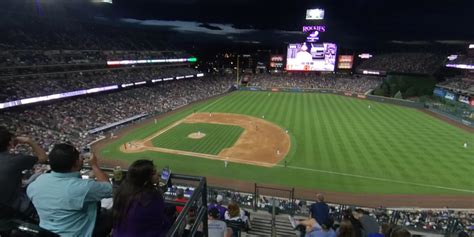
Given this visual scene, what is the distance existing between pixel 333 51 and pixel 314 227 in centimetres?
7521

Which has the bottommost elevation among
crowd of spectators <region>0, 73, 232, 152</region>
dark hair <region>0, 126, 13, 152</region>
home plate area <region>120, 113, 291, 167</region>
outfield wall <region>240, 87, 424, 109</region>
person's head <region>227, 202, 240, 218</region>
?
home plate area <region>120, 113, 291, 167</region>

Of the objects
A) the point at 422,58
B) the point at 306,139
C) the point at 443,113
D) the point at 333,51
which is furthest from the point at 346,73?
the point at 306,139

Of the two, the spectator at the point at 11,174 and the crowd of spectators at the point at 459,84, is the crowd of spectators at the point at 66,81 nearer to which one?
the spectator at the point at 11,174

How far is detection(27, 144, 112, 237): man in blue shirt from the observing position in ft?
9.95

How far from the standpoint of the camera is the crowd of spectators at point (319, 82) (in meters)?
71.4

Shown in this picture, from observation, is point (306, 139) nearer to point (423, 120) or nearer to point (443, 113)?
point (423, 120)

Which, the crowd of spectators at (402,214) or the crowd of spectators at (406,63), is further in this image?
the crowd of spectators at (406,63)

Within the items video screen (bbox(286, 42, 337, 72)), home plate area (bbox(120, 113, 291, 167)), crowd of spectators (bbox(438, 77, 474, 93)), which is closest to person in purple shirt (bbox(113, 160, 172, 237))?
home plate area (bbox(120, 113, 291, 167))

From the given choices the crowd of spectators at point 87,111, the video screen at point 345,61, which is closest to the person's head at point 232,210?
the crowd of spectators at point 87,111

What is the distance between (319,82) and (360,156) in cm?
5288

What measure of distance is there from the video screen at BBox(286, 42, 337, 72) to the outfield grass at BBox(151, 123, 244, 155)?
45891 mm

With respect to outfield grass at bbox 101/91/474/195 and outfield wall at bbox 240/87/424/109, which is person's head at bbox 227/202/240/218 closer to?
outfield grass at bbox 101/91/474/195

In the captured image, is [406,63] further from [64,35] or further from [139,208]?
[139,208]

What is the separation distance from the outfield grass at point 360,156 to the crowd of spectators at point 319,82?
26.6m
